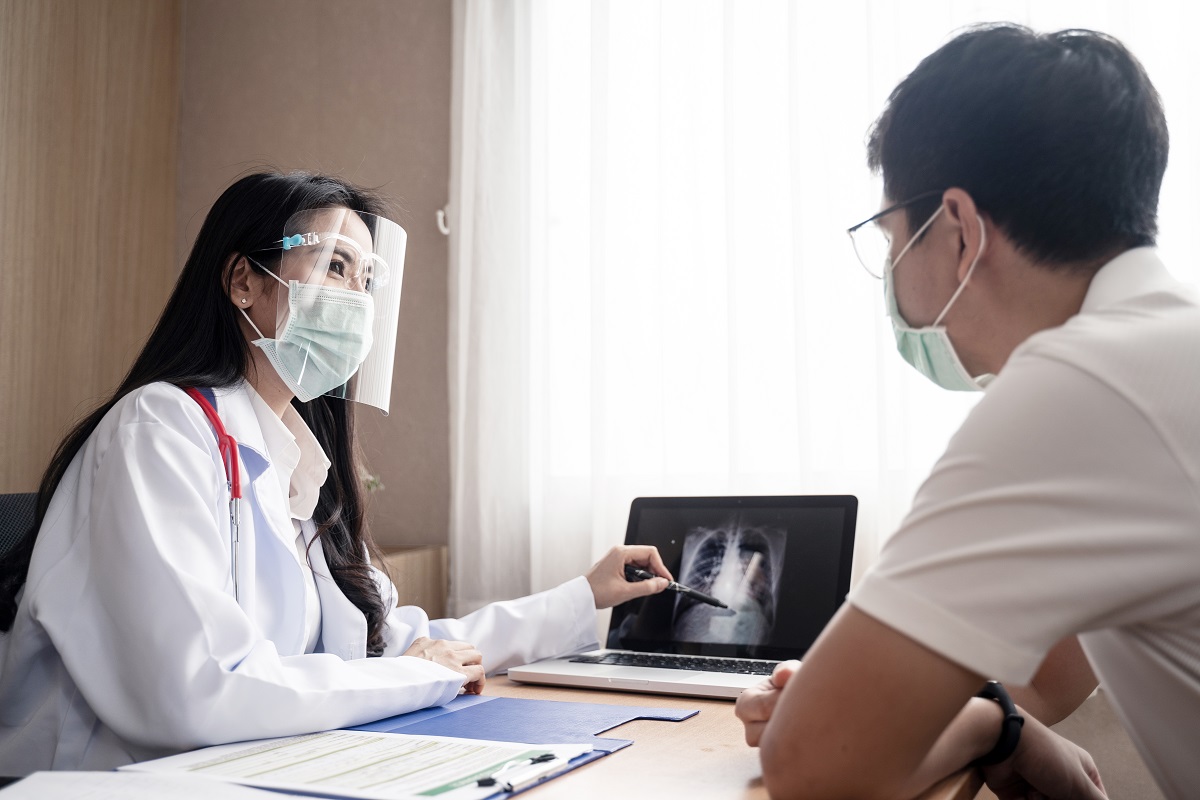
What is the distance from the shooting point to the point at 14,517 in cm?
151

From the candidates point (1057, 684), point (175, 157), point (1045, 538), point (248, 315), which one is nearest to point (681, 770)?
point (1045, 538)

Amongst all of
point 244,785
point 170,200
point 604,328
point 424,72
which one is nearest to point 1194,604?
point 244,785

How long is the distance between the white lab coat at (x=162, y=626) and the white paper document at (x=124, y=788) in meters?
0.15

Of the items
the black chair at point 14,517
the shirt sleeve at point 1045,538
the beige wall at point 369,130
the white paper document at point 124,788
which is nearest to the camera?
the shirt sleeve at point 1045,538

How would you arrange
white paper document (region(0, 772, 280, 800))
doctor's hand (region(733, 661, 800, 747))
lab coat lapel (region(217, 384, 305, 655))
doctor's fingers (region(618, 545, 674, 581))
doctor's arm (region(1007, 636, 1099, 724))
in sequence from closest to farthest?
white paper document (region(0, 772, 280, 800)), doctor's hand (region(733, 661, 800, 747)), doctor's arm (region(1007, 636, 1099, 724)), lab coat lapel (region(217, 384, 305, 655)), doctor's fingers (region(618, 545, 674, 581))

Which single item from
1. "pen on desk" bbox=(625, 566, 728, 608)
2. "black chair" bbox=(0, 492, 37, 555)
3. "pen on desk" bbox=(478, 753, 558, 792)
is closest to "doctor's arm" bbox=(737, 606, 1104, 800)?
"pen on desk" bbox=(478, 753, 558, 792)

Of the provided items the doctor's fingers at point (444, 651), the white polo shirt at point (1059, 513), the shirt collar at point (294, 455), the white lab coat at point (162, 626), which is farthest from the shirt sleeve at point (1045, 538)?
the shirt collar at point (294, 455)

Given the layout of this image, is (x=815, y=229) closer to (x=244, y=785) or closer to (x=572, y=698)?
(x=572, y=698)

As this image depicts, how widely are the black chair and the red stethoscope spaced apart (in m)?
0.48

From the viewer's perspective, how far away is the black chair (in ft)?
4.87

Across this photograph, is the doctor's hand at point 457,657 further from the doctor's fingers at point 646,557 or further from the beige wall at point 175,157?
the beige wall at point 175,157

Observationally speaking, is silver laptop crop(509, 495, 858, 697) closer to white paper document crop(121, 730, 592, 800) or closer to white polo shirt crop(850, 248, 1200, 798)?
white paper document crop(121, 730, 592, 800)

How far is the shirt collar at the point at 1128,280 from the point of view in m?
0.75

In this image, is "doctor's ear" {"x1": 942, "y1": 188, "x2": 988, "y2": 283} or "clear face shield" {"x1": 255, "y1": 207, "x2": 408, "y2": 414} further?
"clear face shield" {"x1": 255, "y1": 207, "x2": 408, "y2": 414}
